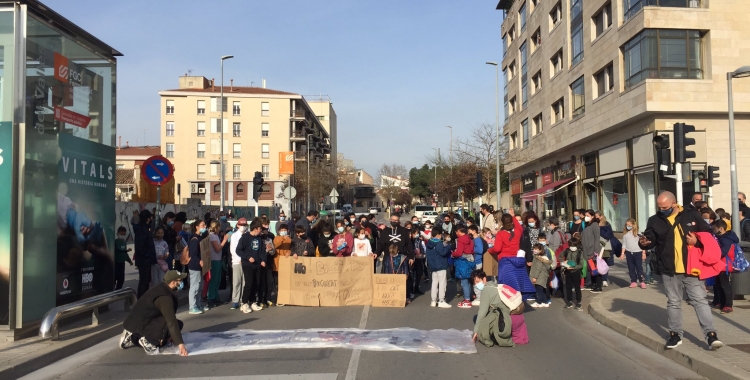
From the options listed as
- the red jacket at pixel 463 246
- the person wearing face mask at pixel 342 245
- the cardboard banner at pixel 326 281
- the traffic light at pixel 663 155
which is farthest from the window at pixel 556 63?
the cardboard banner at pixel 326 281

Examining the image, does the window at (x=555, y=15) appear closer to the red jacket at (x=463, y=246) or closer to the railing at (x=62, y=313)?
the red jacket at (x=463, y=246)

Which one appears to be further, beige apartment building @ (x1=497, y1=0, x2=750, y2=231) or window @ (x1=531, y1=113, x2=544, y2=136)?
window @ (x1=531, y1=113, x2=544, y2=136)

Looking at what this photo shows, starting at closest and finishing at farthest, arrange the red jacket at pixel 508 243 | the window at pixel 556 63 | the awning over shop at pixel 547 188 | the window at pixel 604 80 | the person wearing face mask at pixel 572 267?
the red jacket at pixel 508 243 < the person wearing face mask at pixel 572 267 < the window at pixel 604 80 < the awning over shop at pixel 547 188 < the window at pixel 556 63

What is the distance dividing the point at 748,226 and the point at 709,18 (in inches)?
646

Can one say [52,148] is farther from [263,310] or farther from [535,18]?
[535,18]

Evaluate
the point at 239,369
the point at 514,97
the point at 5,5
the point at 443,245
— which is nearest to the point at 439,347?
the point at 239,369

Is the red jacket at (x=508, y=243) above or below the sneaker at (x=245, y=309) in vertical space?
above

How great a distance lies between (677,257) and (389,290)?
618 centimetres

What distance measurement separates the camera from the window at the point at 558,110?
37688 mm

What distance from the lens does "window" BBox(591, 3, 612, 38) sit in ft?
98.3

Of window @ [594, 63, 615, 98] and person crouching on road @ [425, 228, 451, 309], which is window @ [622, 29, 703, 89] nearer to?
window @ [594, 63, 615, 98]

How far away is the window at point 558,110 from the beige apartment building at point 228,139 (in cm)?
4106

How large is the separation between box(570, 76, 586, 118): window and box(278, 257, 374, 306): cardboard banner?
2395cm

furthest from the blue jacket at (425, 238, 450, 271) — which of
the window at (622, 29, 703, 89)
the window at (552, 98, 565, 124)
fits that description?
the window at (552, 98, 565, 124)
